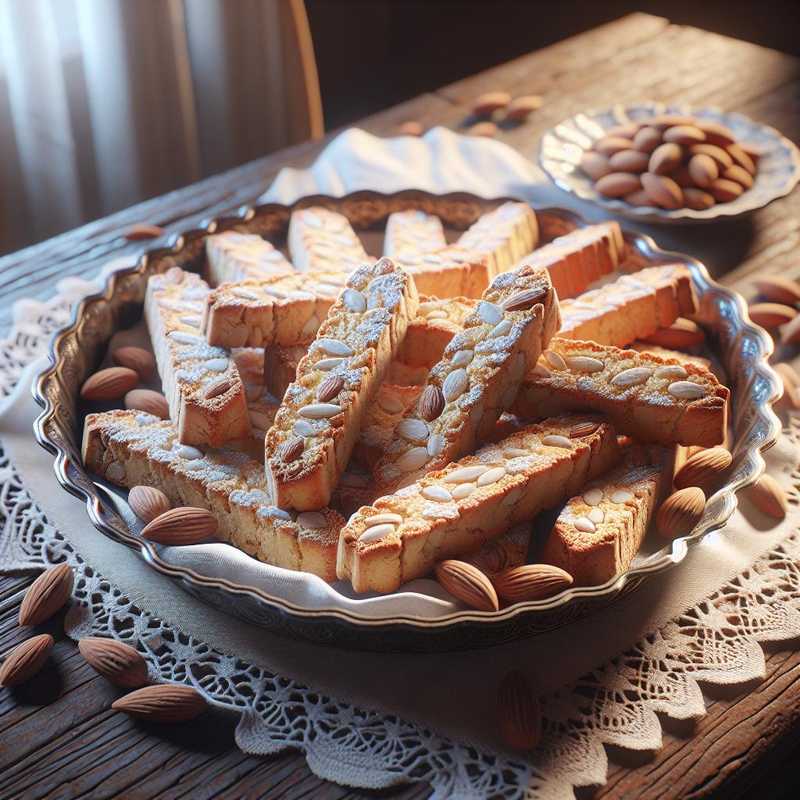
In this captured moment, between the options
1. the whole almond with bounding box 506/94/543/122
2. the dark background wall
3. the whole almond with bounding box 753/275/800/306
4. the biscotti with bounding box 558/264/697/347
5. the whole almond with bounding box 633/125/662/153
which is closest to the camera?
the biscotti with bounding box 558/264/697/347

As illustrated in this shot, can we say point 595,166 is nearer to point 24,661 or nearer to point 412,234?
point 412,234

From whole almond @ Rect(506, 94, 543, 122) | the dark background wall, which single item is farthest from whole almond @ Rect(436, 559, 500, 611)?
the dark background wall

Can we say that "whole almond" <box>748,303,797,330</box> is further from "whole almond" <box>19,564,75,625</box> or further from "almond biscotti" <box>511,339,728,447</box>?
"whole almond" <box>19,564,75,625</box>

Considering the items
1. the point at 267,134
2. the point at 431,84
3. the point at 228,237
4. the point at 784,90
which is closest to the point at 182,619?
the point at 228,237

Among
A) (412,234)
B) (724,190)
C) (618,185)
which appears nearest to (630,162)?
(618,185)

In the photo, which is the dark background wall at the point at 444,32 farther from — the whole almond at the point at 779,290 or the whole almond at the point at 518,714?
the whole almond at the point at 518,714
